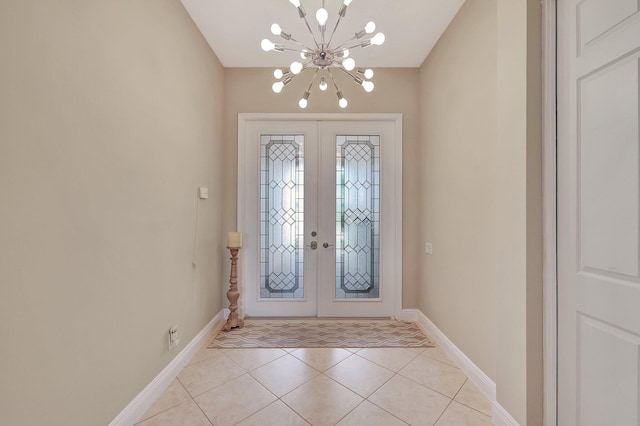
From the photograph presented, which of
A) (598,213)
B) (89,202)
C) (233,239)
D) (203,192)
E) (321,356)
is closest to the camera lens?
(598,213)

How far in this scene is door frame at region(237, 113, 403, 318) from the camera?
10.8 ft

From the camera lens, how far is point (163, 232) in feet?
6.59

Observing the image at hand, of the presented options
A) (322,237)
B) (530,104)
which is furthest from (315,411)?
(530,104)

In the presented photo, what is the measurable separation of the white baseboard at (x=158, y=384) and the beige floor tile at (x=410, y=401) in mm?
1414

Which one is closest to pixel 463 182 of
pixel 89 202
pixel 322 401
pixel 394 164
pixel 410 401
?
pixel 394 164

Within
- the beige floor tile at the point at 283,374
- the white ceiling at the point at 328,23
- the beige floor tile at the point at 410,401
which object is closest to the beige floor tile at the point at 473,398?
the beige floor tile at the point at 410,401

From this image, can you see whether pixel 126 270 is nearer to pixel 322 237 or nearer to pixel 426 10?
pixel 322 237

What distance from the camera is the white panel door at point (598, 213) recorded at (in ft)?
3.69

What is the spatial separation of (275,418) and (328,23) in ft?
10.00

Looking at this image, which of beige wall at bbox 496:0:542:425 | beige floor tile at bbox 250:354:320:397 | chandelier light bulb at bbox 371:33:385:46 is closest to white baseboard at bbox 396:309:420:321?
beige floor tile at bbox 250:354:320:397

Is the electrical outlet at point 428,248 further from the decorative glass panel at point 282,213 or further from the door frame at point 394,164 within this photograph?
the decorative glass panel at point 282,213

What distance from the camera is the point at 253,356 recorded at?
2.46 meters

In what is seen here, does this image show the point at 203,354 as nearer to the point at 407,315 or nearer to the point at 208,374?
the point at 208,374

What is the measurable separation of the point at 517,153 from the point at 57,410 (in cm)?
247
